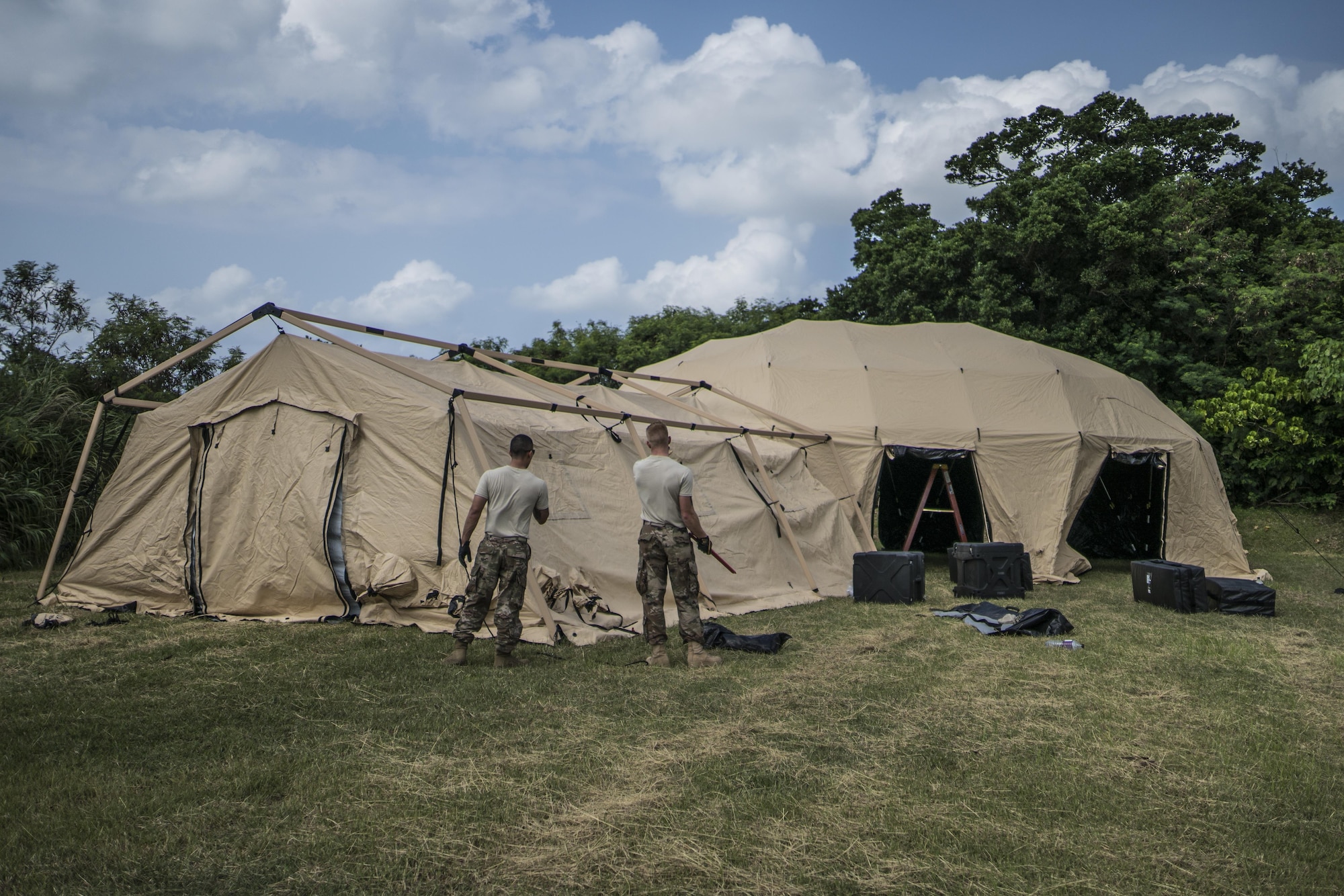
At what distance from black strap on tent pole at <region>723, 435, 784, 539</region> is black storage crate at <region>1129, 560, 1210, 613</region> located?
163 inches

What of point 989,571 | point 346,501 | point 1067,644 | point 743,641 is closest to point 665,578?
point 743,641

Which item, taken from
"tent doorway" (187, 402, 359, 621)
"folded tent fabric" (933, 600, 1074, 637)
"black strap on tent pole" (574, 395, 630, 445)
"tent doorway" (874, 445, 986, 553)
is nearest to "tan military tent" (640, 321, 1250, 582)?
"tent doorway" (874, 445, 986, 553)

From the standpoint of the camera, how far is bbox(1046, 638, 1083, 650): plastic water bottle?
7504 millimetres

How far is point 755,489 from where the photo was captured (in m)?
11.2

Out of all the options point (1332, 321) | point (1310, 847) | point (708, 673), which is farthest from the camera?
point (1332, 321)

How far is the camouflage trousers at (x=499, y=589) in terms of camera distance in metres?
6.30

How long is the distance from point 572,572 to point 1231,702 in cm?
499

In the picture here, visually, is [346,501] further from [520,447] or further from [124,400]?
[124,400]

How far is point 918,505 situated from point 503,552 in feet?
38.4


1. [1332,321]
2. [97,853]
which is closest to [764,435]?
[97,853]

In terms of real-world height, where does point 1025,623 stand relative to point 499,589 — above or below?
below

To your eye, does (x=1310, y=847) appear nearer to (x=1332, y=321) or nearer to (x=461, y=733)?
(x=461, y=733)

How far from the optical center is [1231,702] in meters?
5.68

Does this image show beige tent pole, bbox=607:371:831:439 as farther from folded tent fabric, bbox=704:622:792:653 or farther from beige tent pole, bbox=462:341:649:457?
folded tent fabric, bbox=704:622:792:653
